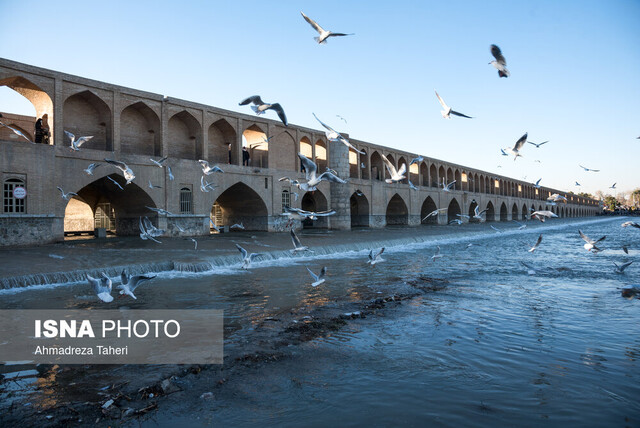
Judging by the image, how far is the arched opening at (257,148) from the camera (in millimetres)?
19688

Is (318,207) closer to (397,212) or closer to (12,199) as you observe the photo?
(397,212)

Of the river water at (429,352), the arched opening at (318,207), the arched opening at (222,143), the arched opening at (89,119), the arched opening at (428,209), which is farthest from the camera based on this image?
the arched opening at (428,209)

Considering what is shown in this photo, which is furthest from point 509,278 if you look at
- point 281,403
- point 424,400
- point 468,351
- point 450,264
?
point 281,403

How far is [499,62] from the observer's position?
4820 millimetres

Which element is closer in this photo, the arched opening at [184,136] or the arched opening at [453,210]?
the arched opening at [184,136]

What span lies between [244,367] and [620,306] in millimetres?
4828

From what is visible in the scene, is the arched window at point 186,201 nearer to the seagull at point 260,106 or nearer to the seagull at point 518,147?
the seagull at point 260,106

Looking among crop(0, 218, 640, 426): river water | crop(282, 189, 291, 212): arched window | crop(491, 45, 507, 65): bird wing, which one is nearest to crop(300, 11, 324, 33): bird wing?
crop(491, 45, 507, 65): bird wing

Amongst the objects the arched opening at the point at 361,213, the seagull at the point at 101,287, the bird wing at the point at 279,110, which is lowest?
the seagull at the point at 101,287

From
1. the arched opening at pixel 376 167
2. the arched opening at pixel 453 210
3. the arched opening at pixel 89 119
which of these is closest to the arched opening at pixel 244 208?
the arched opening at pixel 89 119

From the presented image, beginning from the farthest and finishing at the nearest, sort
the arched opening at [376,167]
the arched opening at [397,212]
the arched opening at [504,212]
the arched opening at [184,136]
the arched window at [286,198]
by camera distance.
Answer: the arched opening at [504,212], the arched opening at [397,212], the arched opening at [376,167], the arched window at [286,198], the arched opening at [184,136]

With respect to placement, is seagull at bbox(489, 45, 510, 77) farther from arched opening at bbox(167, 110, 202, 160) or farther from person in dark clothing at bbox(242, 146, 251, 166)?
person in dark clothing at bbox(242, 146, 251, 166)

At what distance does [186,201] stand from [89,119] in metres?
4.17

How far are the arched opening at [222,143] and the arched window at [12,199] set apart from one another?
24.1 feet
